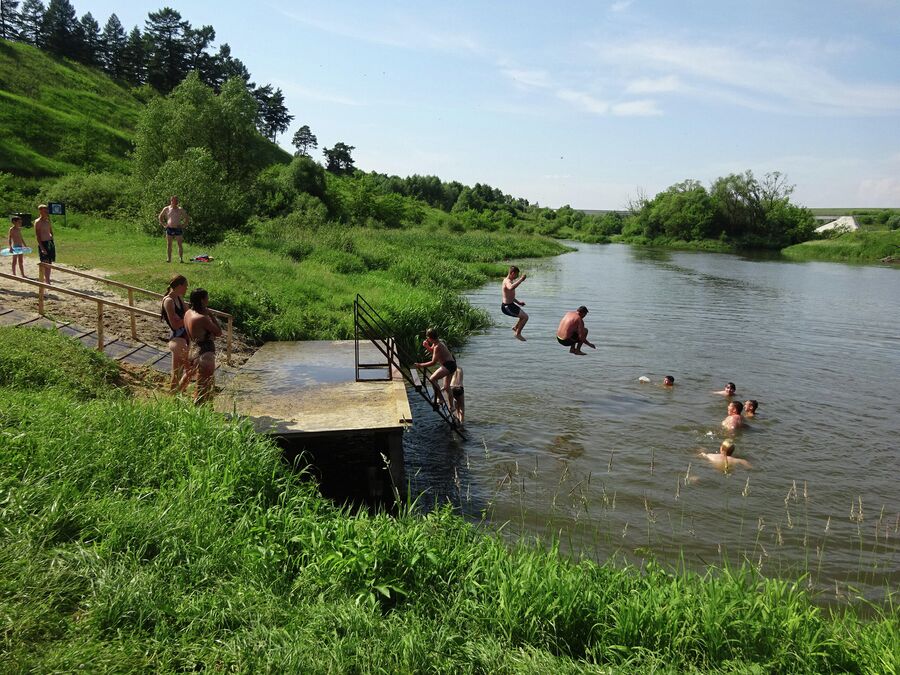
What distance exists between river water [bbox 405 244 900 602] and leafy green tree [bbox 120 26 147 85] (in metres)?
74.0

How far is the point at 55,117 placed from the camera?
45250 mm

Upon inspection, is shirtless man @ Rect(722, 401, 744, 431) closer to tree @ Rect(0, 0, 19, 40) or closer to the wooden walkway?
the wooden walkway

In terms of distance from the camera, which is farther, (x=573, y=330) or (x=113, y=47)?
(x=113, y=47)

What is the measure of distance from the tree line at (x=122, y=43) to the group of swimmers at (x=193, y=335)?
75.7 metres

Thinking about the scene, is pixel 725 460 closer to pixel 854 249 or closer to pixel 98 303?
pixel 98 303

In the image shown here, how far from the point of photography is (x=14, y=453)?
6473 millimetres

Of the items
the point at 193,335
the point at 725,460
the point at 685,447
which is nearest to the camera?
the point at 193,335

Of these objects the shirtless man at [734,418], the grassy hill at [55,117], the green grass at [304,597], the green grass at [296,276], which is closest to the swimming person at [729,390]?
the shirtless man at [734,418]

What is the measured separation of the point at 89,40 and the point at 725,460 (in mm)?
94803

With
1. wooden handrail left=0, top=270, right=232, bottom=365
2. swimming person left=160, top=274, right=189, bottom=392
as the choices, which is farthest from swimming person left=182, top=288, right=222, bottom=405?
wooden handrail left=0, top=270, right=232, bottom=365

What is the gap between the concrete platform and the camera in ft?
30.8

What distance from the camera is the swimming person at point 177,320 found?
9.96 meters

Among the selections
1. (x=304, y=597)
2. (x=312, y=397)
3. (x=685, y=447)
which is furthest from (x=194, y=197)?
(x=304, y=597)

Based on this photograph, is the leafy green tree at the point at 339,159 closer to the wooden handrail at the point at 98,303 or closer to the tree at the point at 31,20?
the tree at the point at 31,20
